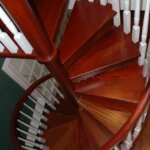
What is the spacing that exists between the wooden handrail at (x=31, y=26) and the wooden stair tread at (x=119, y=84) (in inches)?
37.0

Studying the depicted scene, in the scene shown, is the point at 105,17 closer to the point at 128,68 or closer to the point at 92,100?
the point at 128,68

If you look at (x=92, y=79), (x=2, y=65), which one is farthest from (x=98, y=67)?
(x=2, y=65)

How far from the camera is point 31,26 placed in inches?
64.6

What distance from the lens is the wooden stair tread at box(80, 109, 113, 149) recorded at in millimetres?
2796

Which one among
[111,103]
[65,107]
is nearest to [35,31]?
[111,103]

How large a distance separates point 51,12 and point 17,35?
0.63m

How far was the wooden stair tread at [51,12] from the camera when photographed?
2199 millimetres

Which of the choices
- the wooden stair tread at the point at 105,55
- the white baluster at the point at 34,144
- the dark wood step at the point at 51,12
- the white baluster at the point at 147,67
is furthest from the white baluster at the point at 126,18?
the white baluster at the point at 34,144

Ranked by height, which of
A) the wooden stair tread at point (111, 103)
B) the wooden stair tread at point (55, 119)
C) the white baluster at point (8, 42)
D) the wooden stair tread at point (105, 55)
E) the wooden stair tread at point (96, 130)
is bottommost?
the wooden stair tread at point (55, 119)

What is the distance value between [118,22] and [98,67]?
50 cm

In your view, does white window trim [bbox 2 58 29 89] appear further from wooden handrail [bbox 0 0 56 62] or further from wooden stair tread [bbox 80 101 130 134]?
wooden handrail [bbox 0 0 56 62]

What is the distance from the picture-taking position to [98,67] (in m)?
2.62

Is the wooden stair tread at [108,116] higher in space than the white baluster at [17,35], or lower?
lower

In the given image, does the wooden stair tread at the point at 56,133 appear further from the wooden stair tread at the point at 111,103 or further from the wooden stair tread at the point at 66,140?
the wooden stair tread at the point at 111,103
